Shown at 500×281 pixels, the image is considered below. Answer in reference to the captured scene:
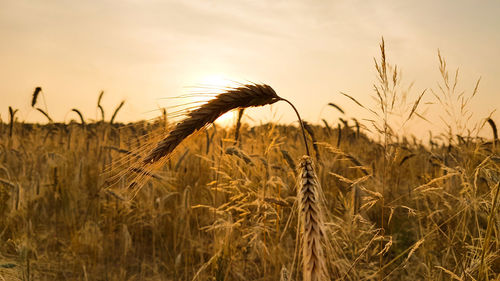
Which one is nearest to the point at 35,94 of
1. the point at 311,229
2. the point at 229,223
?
the point at 229,223

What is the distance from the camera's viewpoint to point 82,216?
3.49m

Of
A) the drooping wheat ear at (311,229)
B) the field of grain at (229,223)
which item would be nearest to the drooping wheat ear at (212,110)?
the drooping wheat ear at (311,229)

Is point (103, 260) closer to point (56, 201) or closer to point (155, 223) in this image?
point (155, 223)

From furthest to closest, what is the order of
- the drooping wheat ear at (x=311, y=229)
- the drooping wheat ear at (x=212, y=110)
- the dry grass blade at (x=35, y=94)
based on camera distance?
1. the dry grass blade at (x=35, y=94)
2. the drooping wheat ear at (x=212, y=110)
3. the drooping wheat ear at (x=311, y=229)

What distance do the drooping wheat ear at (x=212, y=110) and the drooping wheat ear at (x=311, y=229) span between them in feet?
0.95

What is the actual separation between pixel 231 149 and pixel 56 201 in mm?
2213

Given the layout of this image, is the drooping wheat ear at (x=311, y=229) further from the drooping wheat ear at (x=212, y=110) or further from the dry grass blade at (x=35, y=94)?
the dry grass blade at (x=35, y=94)

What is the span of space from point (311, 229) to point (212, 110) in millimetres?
479

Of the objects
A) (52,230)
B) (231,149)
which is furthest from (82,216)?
(231,149)

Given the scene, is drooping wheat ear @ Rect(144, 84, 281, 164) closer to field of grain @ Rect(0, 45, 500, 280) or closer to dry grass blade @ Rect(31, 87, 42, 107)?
field of grain @ Rect(0, 45, 500, 280)

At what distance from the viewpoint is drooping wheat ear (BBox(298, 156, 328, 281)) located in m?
0.93

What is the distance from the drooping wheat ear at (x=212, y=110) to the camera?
1.19 metres

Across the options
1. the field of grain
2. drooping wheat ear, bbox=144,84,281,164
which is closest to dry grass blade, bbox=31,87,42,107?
the field of grain

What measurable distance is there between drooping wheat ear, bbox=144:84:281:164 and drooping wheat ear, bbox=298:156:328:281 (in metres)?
0.29
